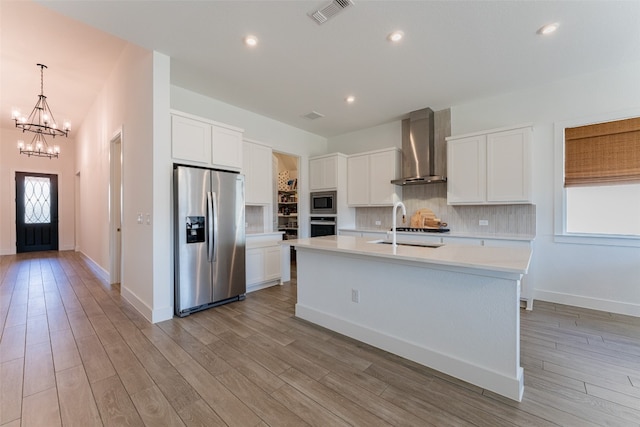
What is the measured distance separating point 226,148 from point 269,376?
9.40 ft

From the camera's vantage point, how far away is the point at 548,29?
2.54 metres

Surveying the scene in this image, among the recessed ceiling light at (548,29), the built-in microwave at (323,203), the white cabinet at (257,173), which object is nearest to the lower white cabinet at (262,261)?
the white cabinet at (257,173)

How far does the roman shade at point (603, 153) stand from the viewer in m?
3.22

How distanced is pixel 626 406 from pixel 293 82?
4294 mm

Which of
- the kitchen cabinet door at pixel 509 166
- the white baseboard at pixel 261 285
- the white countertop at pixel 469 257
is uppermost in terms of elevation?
the kitchen cabinet door at pixel 509 166

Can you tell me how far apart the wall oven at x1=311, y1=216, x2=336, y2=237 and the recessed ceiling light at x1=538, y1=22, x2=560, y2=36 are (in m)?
3.84

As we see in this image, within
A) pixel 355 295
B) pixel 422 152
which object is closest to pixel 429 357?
pixel 355 295

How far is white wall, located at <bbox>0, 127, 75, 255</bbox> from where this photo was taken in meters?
7.14

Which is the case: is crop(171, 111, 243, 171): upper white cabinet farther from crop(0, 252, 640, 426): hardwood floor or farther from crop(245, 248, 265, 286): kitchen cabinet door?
crop(0, 252, 640, 426): hardwood floor

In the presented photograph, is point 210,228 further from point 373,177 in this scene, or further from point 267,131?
point 373,177

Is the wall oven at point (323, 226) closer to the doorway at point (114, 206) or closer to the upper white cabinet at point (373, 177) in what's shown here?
the upper white cabinet at point (373, 177)

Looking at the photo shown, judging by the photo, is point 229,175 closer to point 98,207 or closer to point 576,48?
point 98,207

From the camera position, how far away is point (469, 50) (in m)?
2.89

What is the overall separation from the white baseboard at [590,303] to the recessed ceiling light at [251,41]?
4.85m
